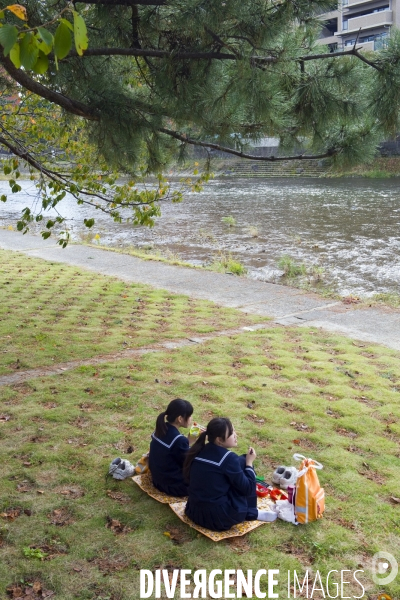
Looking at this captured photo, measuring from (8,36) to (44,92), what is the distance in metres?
4.13

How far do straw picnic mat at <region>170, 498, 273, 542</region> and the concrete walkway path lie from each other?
4073 mm

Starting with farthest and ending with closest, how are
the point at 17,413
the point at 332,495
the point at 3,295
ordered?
1. the point at 3,295
2. the point at 17,413
3. the point at 332,495

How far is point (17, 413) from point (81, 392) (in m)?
0.72

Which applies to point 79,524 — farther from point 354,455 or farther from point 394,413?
point 394,413

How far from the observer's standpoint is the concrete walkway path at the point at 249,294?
8.50 m

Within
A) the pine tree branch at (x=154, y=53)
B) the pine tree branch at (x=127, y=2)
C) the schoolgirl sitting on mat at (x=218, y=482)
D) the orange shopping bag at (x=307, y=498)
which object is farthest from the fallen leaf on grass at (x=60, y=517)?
the pine tree branch at (x=127, y=2)

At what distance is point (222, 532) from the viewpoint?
3.73 m

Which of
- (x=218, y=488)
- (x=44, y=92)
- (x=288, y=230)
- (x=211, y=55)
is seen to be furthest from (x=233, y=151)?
(x=288, y=230)

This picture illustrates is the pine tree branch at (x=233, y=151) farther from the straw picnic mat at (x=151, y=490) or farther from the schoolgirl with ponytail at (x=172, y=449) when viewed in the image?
the straw picnic mat at (x=151, y=490)

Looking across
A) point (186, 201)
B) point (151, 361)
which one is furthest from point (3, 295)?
point (186, 201)

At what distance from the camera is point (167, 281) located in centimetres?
1167

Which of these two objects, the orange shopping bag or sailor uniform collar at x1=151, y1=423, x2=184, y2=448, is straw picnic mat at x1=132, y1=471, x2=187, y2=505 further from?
the orange shopping bag

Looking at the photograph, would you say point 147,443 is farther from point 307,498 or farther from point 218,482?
point 307,498

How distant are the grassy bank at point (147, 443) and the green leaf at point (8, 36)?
2.67 metres
